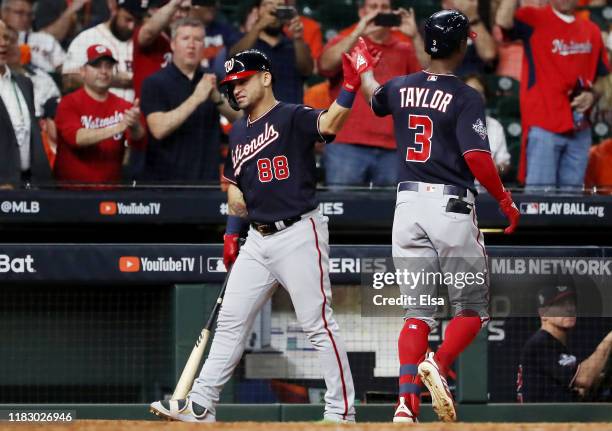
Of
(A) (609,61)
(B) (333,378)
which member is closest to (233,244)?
(B) (333,378)

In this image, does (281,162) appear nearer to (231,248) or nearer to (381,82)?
(231,248)

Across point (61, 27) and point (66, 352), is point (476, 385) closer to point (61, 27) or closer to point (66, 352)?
point (66, 352)

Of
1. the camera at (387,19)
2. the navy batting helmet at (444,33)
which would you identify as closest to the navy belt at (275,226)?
the navy batting helmet at (444,33)

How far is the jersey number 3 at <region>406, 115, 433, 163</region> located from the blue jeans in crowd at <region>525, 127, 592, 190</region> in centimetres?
258

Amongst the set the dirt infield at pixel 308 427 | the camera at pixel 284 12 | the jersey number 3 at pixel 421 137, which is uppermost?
the camera at pixel 284 12

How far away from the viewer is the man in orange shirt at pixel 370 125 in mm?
7258

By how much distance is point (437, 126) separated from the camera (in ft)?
15.9

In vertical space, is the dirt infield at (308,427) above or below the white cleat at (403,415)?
below

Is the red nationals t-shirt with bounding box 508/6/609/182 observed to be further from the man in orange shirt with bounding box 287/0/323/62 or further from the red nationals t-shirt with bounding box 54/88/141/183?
the red nationals t-shirt with bounding box 54/88/141/183

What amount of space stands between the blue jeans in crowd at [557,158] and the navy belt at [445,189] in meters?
2.55

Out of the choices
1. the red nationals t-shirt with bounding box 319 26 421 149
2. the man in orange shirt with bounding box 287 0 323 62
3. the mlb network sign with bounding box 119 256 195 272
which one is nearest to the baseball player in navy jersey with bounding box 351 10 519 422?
the mlb network sign with bounding box 119 256 195 272

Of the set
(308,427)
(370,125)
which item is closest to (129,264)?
(370,125)

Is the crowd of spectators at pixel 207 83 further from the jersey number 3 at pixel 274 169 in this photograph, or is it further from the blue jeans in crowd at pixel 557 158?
the jersey number 3 at pixel 274 169

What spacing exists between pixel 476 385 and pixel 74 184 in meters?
2.66
